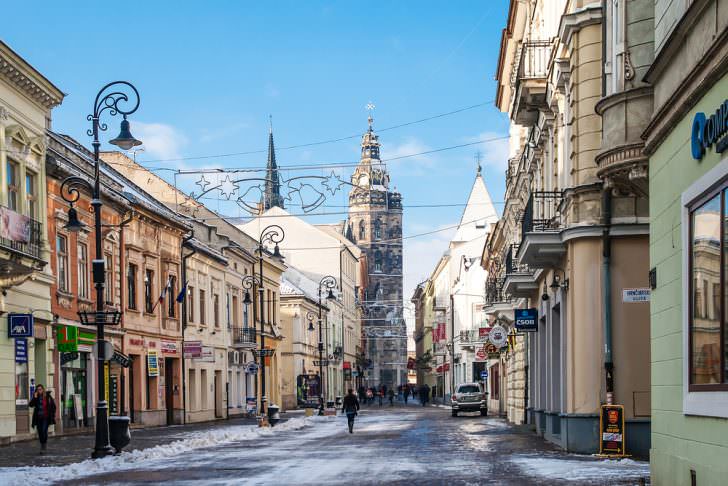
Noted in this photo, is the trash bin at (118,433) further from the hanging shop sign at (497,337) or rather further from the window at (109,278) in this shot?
the hanging shop sign at (497,337)

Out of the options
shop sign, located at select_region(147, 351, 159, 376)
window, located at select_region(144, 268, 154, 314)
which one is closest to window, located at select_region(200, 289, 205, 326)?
window, located at select_region(144, 268, 154, 314)

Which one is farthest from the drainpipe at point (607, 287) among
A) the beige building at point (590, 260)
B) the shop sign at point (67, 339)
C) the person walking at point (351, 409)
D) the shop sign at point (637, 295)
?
the shop sign at point (67, 339)

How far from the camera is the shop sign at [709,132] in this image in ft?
33.1

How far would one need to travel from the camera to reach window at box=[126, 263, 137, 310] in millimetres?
39000

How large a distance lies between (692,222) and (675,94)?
1352 mm

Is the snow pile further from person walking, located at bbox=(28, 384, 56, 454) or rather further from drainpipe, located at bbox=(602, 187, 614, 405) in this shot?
drainpipe, located at bbox=(602, 187, 614, 405)

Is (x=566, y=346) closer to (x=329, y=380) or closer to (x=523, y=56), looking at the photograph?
(x=523, y=56)

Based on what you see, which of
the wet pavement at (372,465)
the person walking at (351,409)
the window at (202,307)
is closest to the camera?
the wet pavement at (372,465)

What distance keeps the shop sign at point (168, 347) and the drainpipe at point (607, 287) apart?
24.5m

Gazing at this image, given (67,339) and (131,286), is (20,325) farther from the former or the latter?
(131,286)

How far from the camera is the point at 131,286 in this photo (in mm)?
39531

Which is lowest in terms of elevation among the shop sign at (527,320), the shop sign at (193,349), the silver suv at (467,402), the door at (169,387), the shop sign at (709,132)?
the silver suv at (467,402)

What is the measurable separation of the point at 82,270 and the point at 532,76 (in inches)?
622

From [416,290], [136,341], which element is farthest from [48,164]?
[416,290]
